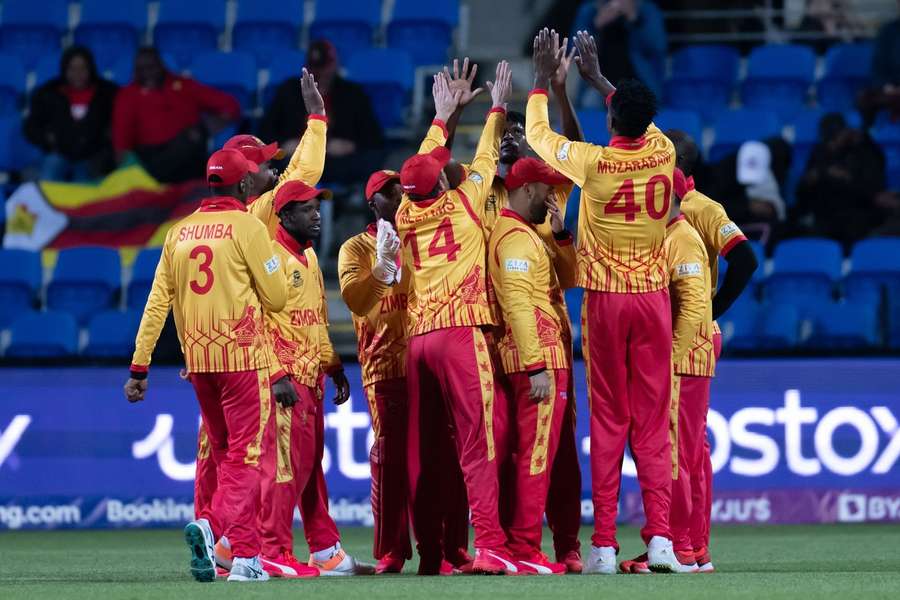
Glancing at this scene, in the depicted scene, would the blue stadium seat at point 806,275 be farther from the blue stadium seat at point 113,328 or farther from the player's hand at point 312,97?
the player's hand at point 312,97

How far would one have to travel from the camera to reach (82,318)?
15.1 metres

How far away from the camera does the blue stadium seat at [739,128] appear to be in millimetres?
15781

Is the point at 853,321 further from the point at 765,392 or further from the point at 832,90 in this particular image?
the point at 832,90

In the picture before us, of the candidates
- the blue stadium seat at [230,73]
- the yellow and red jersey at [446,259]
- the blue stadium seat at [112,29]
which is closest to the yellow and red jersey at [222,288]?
the yellow and red jersey at [446,259]

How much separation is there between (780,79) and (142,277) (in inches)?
262

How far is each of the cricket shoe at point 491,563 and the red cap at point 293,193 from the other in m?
2.15

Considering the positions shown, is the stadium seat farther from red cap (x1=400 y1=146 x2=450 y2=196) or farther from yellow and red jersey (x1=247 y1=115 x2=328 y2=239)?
red cap (x1=400 y1=146 x2=450 y2=196)

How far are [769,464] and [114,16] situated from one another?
8.92 metres

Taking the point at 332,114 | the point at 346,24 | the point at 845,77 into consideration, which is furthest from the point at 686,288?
the point at 346,24

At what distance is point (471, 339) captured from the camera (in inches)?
344

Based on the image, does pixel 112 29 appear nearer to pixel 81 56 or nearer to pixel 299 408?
pixel 81 56

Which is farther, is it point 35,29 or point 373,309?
point 35,29

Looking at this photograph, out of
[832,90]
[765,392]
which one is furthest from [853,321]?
[832,90]

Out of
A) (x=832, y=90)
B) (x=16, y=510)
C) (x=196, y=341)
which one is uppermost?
(x=832, y=90)
